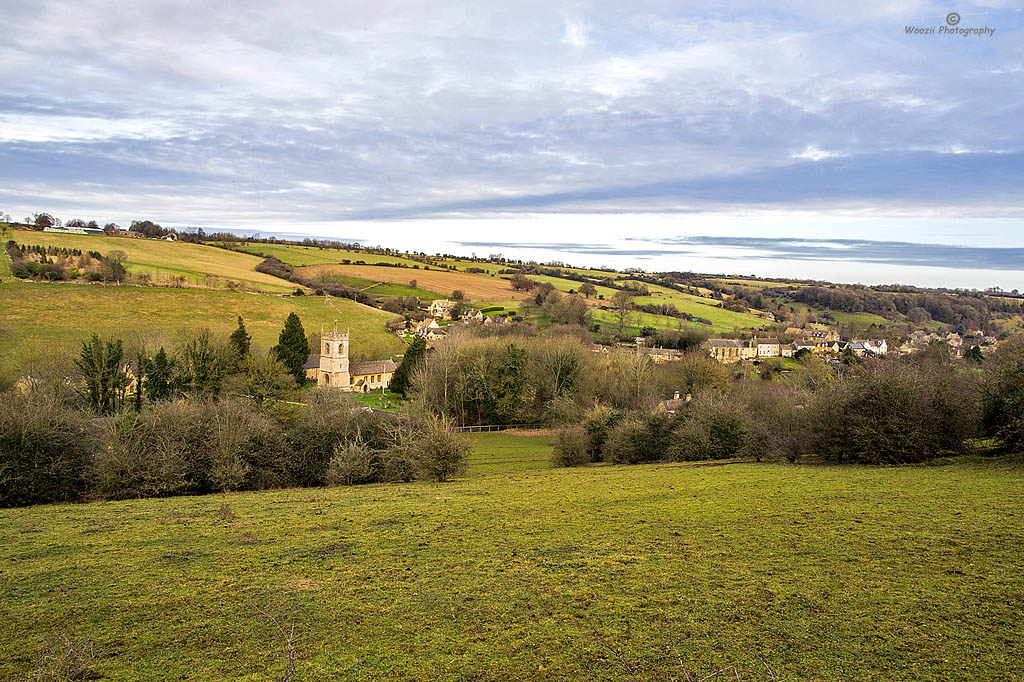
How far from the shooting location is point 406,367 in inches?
2330

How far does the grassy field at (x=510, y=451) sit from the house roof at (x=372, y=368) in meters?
22.9

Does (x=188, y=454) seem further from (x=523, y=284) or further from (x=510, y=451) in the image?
(x=523, y=284)

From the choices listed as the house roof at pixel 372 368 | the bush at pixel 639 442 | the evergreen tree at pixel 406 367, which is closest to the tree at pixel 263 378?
the evergreen tree at pixel 406 367

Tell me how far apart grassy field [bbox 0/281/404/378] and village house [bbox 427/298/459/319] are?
12.9 m

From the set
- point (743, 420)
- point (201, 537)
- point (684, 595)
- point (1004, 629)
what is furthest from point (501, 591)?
point (743, 420)

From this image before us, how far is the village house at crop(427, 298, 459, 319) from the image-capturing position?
92.8 m

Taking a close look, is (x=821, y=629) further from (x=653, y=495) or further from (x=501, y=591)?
(x=653, y=495)

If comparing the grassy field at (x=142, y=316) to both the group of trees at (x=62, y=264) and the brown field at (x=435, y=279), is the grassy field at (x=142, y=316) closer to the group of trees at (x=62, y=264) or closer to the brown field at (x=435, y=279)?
the group of trees at (x=62, y=264)

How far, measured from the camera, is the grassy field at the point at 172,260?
77294 millimetres

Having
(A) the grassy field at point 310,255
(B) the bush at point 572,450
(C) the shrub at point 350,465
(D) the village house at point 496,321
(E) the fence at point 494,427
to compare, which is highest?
(A) the grassy field at point 310,255

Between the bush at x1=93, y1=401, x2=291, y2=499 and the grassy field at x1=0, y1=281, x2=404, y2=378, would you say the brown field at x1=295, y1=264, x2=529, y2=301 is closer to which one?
the grassy field at x1=0, y1=281, x2=404, y2=378

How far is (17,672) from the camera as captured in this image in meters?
7.00

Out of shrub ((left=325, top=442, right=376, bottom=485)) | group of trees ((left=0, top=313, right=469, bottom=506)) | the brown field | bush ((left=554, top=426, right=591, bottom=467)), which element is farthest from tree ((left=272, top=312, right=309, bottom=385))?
the brown field

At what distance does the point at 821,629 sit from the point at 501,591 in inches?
201
